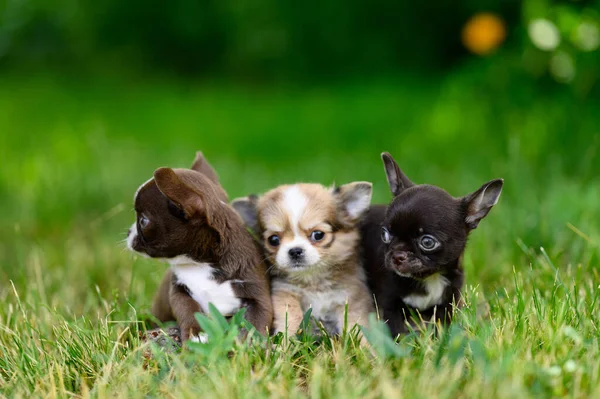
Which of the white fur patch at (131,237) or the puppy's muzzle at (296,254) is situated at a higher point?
the white fur patch at (131,237)

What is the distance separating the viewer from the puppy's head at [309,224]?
362 centimetres

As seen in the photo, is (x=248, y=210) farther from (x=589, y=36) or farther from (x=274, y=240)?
(x=589, y=36)

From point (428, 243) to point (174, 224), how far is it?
114 cm

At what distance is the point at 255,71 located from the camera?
15.4 metres

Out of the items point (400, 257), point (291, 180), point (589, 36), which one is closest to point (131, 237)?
point (400, 257)

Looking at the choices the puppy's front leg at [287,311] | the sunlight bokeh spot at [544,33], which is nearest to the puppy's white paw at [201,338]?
the puppy's front leg at [287,311]

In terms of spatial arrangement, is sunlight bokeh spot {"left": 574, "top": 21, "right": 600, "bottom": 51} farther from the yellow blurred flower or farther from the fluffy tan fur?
the fluffy tan fur

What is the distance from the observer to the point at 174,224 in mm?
3428

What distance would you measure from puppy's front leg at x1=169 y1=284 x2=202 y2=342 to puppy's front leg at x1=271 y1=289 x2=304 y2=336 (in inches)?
14.7

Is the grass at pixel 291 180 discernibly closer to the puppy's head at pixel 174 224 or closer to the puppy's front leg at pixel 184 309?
the puppy's front leg at pixel 184 309

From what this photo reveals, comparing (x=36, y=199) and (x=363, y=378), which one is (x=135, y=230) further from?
(x=36, y=199)

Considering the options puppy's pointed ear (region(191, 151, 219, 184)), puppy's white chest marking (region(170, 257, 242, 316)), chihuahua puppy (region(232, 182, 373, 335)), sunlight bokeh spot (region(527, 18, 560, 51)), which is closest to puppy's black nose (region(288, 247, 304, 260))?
chihuahua puppy (region(232, 182, 373, 335))

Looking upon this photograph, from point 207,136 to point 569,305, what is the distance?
767 cm

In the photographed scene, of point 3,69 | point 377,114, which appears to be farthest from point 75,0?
point 377,114
